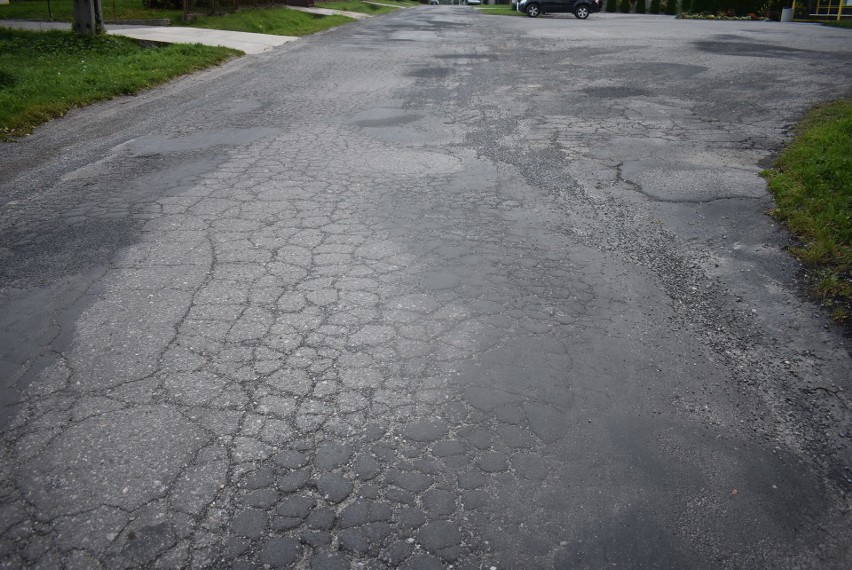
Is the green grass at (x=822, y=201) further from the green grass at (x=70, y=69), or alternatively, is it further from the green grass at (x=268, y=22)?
the green grass at (x=268, y=22)

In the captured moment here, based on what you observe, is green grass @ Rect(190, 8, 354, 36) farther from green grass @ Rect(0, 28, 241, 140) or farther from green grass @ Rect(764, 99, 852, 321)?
green grass @ Rect(764, 99, 852, 321)

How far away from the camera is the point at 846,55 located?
15.2m

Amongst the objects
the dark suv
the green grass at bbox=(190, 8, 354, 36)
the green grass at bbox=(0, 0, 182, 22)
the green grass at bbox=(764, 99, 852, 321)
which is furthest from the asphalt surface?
the dark suv

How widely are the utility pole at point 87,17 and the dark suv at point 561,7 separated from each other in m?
24.8

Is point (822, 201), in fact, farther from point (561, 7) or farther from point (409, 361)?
point (561, 7)

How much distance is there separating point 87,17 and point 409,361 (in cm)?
1524

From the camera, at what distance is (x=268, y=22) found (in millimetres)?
22062

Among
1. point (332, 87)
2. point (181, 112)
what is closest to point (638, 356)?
point (181, 112)

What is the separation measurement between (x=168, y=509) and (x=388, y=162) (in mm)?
5027

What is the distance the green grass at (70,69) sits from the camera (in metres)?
8.84

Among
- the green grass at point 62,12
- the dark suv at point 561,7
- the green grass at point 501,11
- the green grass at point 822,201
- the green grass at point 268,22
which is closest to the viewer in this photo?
the green grass at point 822,201

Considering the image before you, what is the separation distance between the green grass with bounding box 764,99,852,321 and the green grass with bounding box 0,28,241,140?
9.07 m

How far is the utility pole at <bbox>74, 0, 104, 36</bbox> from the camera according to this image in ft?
47.3

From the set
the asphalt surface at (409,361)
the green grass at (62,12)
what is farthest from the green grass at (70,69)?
the green grass at (62,12)
